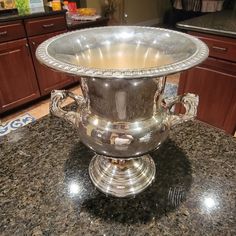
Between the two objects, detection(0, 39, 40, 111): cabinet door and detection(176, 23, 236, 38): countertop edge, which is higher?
detection(176, 23, 236, 38): countertop edge

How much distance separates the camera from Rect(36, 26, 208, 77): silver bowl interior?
1.37ft

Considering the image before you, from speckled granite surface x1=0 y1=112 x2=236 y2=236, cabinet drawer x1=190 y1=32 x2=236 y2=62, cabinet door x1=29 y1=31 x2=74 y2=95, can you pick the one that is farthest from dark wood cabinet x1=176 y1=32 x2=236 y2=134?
cabinet door x1=29 y1=31 x2=74 y2=95

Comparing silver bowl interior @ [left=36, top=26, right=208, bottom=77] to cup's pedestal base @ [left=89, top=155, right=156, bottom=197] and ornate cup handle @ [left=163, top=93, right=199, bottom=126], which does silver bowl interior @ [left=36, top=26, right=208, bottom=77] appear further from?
cup's pedestal base @ [left=89, top=155, right=156, bottom=197]

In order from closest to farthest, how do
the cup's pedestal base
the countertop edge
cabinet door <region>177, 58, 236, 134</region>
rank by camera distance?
A: the cup's pedestal base, the countertop edge, cabinet door <region>177, 58, 236, 134</region>

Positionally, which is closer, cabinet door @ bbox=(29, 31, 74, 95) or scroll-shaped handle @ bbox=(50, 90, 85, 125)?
scroll-shaped handle @ bbox=(50, 90, 85, 125)

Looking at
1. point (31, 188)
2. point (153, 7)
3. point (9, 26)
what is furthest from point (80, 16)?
point (153, 7)

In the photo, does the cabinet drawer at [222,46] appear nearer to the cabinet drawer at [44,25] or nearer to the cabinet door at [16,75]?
the cabinet drawer at [44,25]

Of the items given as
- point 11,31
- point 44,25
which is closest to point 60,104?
point 11,31

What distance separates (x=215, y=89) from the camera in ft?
4.54

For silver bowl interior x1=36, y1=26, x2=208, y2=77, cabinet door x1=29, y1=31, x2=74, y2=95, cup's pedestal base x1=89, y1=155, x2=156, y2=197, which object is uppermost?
silver bowl interior x1=36, y1=26, x2=208, y2=77

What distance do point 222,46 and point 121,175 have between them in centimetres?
109

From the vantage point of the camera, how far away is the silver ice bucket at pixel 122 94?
344mm

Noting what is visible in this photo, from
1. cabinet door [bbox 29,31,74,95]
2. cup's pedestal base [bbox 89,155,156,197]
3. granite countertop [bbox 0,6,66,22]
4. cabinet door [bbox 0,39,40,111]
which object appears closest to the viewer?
cup's pedestal base [bbox 89,155,156,197]

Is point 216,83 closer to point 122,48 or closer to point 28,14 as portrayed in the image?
point 122,48
